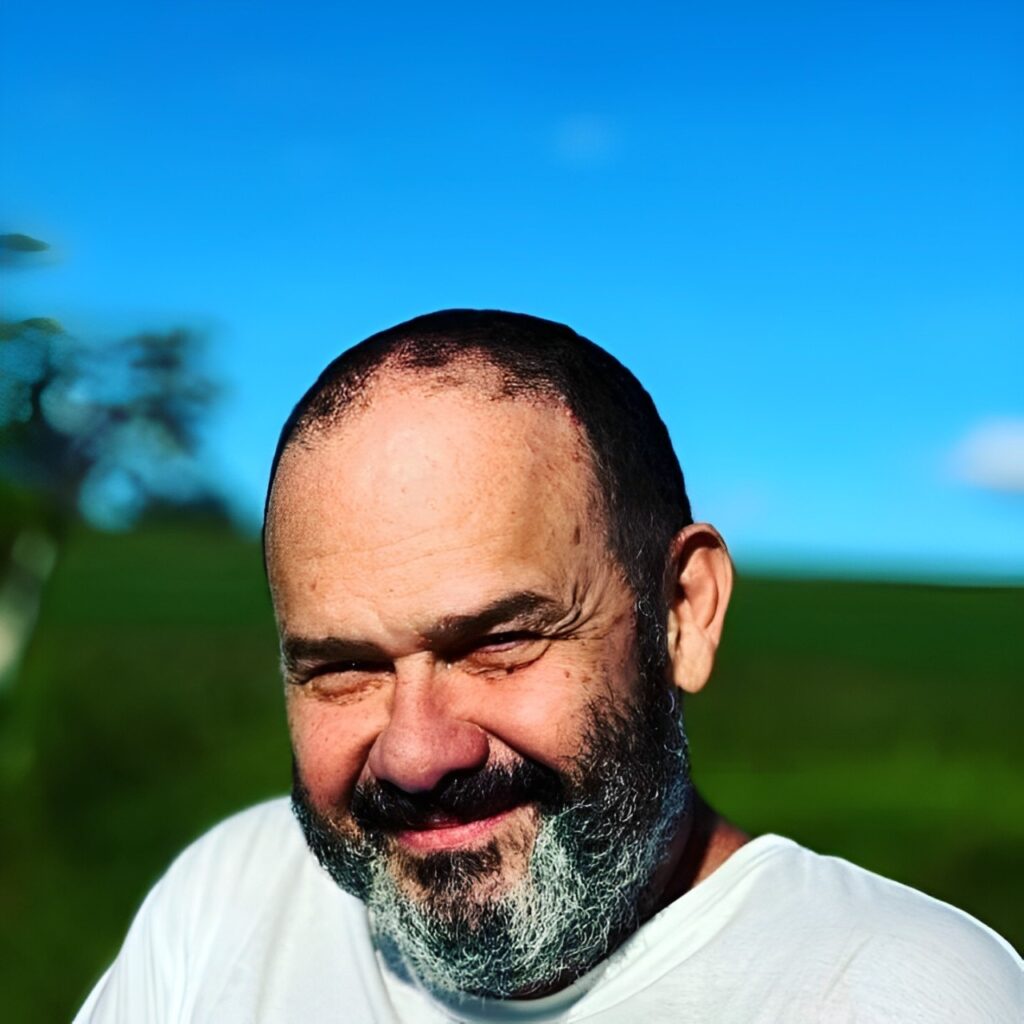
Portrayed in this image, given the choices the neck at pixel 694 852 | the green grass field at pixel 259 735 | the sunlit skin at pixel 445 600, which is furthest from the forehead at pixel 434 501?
the green grass field at pixel 259 735

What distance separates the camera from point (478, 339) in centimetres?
191

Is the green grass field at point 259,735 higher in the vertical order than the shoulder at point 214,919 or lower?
lower

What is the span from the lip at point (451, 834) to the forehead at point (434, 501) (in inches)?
12.5

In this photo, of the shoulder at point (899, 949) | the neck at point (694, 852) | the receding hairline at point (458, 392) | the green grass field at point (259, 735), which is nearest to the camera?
the shoulder at point (899, 949)

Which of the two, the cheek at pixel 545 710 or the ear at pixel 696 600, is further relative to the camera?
the ear at pixel 696 600

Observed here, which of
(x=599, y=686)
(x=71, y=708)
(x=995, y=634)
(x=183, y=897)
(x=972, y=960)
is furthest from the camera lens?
(x=995, y=634)

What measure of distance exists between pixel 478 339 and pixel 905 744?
1424 cm

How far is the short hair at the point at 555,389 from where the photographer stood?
1.87m

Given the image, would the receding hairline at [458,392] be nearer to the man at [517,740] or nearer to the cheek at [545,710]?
the man at [517,740]

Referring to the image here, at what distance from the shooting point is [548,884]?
176 centimetres

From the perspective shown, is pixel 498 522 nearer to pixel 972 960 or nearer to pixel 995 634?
pixel 972 960

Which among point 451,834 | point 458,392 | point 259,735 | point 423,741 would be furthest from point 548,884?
point 259,735

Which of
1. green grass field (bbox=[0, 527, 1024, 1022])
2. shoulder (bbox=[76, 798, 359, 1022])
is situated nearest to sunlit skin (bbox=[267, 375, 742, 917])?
shoulder (bbox=[76, 798, 359, 1022])

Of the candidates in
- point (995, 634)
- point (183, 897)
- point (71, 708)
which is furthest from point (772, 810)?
point (183, 897)
